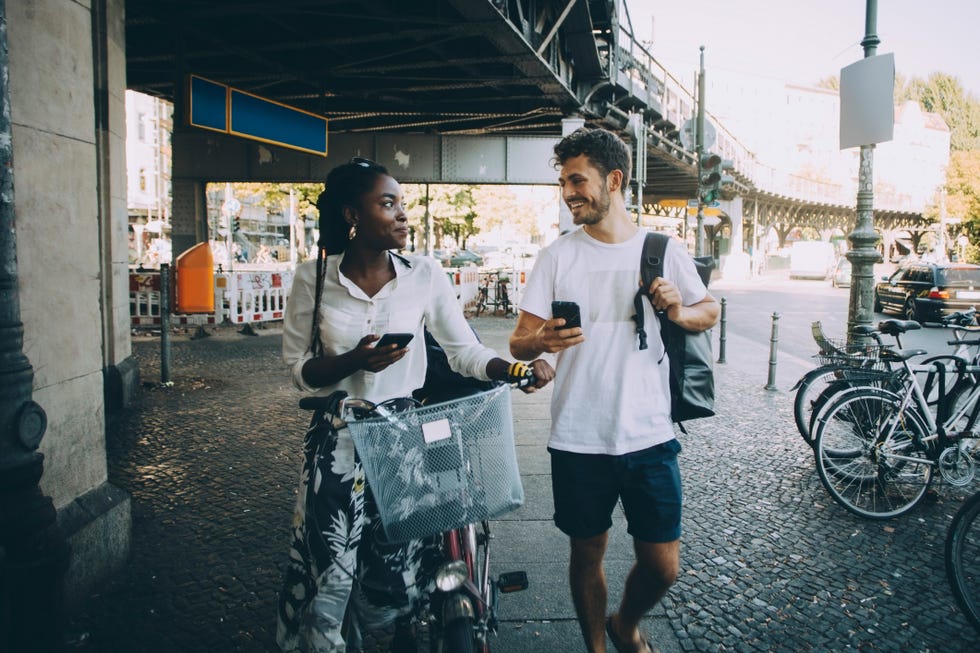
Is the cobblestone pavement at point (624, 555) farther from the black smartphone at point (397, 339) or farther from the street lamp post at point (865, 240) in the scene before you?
the black smartphone at point (397, 339)

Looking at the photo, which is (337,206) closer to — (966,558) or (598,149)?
(598,149)

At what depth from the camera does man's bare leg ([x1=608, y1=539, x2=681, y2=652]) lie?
8.13 ft

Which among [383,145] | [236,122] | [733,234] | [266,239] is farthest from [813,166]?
[236,122]

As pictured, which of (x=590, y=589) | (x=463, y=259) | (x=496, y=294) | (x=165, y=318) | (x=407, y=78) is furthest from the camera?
(x=463, y=259)

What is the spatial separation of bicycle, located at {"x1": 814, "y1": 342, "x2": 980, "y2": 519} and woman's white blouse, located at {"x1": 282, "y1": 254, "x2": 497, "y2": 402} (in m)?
3.10

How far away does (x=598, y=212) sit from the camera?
251cm

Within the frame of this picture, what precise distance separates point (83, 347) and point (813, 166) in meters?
110

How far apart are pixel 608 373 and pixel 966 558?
195 cm

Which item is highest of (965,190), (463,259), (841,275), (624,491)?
(965,190)

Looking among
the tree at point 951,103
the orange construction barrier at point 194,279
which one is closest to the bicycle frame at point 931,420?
the orange construction barrier at point 194,279

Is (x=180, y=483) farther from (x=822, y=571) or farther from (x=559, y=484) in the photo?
(x=822, y=571)

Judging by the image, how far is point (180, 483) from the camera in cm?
489

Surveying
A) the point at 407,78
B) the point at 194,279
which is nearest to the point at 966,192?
the point at 407,78

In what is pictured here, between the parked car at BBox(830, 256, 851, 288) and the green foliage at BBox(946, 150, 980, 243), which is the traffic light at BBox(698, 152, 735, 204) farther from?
the green foliage at BBox(946, 150, 980, 243)
